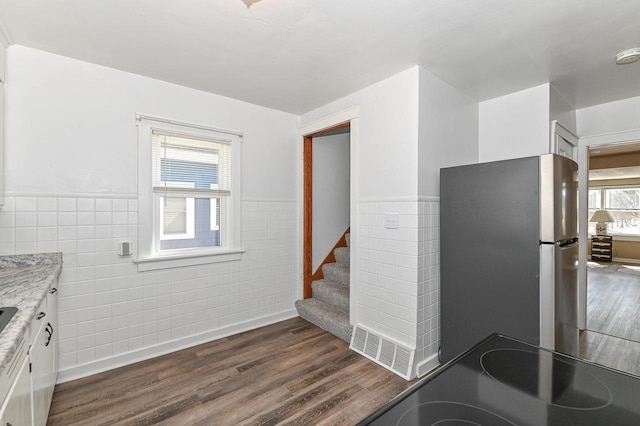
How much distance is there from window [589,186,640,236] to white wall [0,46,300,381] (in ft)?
31.1

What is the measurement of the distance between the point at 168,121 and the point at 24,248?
1423mm

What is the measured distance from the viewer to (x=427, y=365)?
2424 mm

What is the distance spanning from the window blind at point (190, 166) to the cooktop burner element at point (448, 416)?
8.71 ft

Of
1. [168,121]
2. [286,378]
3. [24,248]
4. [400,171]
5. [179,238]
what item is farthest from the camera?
[179,238]

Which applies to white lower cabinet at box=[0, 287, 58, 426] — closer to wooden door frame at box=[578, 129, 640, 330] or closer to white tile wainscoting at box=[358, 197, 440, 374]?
white tile wainscoting at box=[358, 197, 440, 374]

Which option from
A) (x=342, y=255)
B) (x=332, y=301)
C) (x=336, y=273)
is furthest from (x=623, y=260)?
(x=332, y=301)

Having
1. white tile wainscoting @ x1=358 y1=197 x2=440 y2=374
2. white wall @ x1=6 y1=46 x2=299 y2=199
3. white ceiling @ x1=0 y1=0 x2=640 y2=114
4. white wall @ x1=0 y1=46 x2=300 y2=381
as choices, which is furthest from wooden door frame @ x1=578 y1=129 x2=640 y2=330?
white wall @ x1=6 y1=46 x2=299 y2=199

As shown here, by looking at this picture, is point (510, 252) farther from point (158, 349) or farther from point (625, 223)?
point (625, 223)

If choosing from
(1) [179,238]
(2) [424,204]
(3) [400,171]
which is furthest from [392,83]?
(1) [179,238]

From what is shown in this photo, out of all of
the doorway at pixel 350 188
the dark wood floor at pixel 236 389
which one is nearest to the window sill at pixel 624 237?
the doorway at pixel 350 188

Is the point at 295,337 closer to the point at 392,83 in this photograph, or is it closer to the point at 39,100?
the point at 392,83

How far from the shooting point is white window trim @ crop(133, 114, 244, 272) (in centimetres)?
254

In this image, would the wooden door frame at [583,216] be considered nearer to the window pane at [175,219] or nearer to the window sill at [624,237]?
the window pane at [175,219]

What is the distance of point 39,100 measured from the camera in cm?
214
